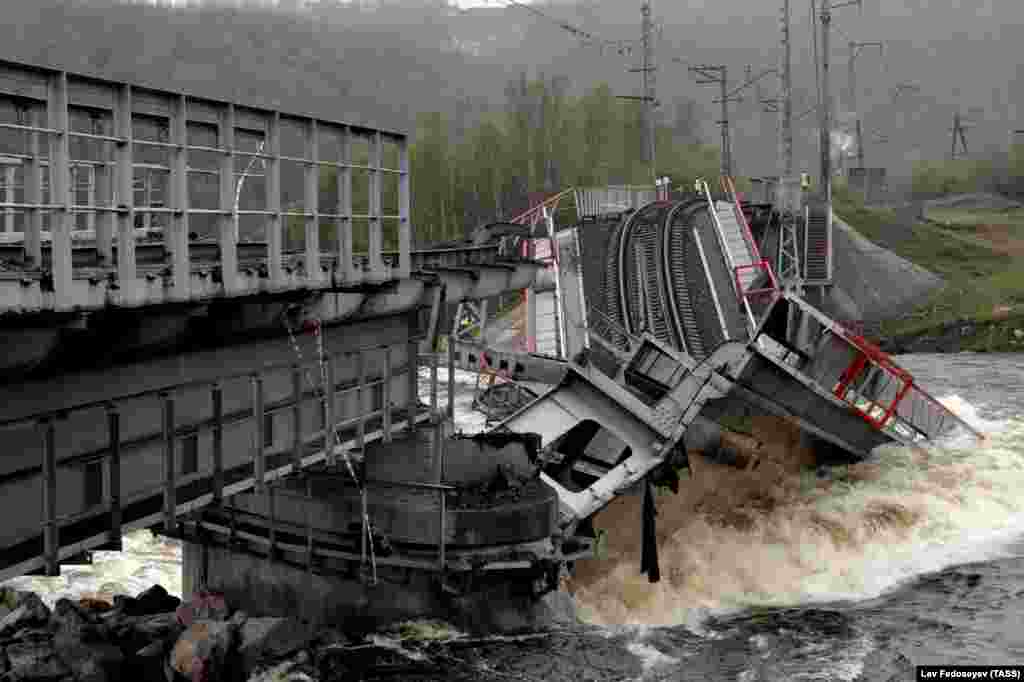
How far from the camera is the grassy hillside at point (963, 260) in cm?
5235

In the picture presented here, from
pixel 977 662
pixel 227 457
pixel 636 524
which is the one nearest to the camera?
pixel 227 457

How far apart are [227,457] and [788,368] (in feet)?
45.7

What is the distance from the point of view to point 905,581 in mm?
22656

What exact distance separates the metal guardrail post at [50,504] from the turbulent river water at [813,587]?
7184mm

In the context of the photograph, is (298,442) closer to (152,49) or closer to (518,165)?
(518,165)

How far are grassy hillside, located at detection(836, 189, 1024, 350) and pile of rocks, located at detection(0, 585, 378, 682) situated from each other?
124ft

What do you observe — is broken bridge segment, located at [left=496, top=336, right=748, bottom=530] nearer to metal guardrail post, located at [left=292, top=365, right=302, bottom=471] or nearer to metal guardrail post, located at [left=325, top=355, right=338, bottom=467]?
metal guardrail post, located at [left=325, top=355, right=338, bottom=467]

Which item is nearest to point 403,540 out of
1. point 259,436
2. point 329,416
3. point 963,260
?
point 329,416

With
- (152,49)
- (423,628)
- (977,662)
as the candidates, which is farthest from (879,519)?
(152,49)

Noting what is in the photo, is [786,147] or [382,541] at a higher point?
[786,147]

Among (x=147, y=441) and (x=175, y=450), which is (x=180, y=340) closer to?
(x=147, y=441)

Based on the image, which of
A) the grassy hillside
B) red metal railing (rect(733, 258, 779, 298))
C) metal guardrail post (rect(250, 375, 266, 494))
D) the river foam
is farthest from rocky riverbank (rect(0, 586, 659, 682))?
the grassy hillside

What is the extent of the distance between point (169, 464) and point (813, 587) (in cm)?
1261

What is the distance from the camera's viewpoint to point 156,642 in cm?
1689
